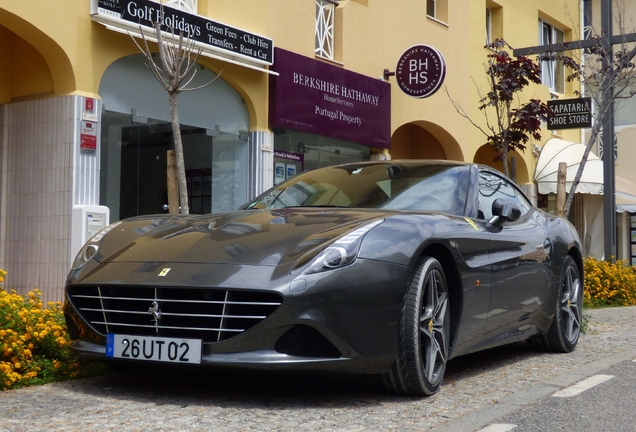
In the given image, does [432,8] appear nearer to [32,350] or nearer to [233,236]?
[32,350]

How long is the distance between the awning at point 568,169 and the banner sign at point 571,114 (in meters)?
3.24

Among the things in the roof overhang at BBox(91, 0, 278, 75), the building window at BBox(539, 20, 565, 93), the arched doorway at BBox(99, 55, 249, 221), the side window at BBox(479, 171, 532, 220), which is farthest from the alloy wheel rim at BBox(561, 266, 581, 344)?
the building window at BBox(539, 20, 565, 93)

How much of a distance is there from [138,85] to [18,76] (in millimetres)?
1384

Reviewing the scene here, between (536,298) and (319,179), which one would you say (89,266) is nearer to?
(319,179)

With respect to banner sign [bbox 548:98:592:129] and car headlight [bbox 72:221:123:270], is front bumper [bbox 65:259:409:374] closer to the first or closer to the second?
car headlight [bbox 72:221:123:270]

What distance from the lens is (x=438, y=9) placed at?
17891mm

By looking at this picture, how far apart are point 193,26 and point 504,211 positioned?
250 inches

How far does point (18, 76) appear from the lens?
34.4 feet

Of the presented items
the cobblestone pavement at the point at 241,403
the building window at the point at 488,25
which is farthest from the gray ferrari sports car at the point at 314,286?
the building window at the point at 488,25

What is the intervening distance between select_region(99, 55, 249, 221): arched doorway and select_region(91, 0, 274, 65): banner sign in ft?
1.91

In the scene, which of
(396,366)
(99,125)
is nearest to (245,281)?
→ (396,366)

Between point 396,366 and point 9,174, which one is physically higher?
point 9,174

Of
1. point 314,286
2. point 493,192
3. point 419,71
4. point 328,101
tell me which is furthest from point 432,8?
point 314,286

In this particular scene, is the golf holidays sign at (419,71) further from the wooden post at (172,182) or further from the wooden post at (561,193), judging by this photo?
the wooden post at (172,182)
